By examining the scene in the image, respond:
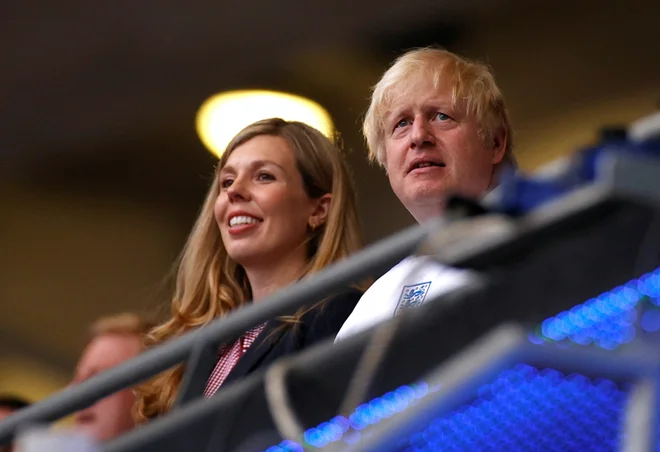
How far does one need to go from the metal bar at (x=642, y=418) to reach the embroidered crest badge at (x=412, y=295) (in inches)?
40.8

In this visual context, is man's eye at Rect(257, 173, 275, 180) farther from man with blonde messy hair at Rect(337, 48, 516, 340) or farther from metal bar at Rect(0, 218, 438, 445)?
metal bar at Rect(0, 218, 438, 445)

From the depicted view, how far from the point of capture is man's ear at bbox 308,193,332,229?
2455mm

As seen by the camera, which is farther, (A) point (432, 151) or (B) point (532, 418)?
(A) point (432, 151)

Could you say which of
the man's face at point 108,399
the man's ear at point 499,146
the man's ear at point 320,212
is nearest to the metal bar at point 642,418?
the man's ear at point 499,146

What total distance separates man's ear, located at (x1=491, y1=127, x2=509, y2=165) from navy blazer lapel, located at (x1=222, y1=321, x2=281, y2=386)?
50cm

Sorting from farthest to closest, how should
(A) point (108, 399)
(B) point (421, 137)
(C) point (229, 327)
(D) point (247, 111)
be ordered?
(D) point (247, 111) → (A) point (108, 399) → (B) point (421, 137) → (C) point (229, 327)

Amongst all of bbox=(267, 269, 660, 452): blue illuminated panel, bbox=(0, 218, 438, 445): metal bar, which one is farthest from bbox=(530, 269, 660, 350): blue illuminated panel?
bbox=(0, 218, 438, 445): metal bar

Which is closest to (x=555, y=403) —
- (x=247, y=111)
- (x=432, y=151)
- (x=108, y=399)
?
(x=432, y=151)

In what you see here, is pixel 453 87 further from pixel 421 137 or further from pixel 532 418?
pixel 532 418

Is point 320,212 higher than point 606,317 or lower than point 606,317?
higher

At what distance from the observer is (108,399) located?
2.74 m

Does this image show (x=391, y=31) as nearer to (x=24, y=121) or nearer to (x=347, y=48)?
(x=347, y=48)

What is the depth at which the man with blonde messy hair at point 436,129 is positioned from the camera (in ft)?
6.78

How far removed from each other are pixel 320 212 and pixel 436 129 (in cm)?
42
